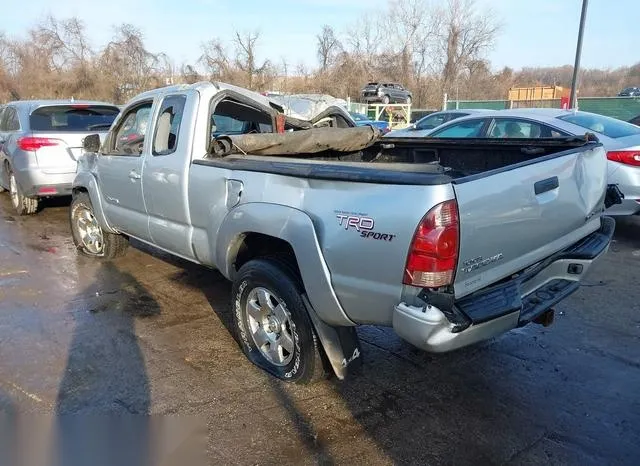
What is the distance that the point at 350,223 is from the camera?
2.74 m

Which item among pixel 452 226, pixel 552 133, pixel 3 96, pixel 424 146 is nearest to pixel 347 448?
pixel 452 226

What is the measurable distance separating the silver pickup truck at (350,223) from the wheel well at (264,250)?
13mm

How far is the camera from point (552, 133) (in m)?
7.30

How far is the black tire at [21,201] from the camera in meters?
8.62

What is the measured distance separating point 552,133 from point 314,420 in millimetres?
5827

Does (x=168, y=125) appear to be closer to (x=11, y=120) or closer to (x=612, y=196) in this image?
(x=612, y=196)

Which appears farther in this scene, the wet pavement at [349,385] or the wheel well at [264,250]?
the wheel well at [264,250]

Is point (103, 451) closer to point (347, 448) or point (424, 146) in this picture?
point (347, 448)

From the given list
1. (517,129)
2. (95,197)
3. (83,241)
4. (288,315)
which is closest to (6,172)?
(83,241)

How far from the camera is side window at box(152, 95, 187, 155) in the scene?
428 centimetres

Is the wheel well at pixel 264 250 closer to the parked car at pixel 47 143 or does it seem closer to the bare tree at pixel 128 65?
the parked car at pixel 47 143

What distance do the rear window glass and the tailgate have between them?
7.20 metres

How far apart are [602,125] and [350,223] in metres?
6.14

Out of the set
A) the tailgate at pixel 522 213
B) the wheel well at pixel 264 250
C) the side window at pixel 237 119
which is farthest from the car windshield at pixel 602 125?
the wheel well at pixel 264 250
